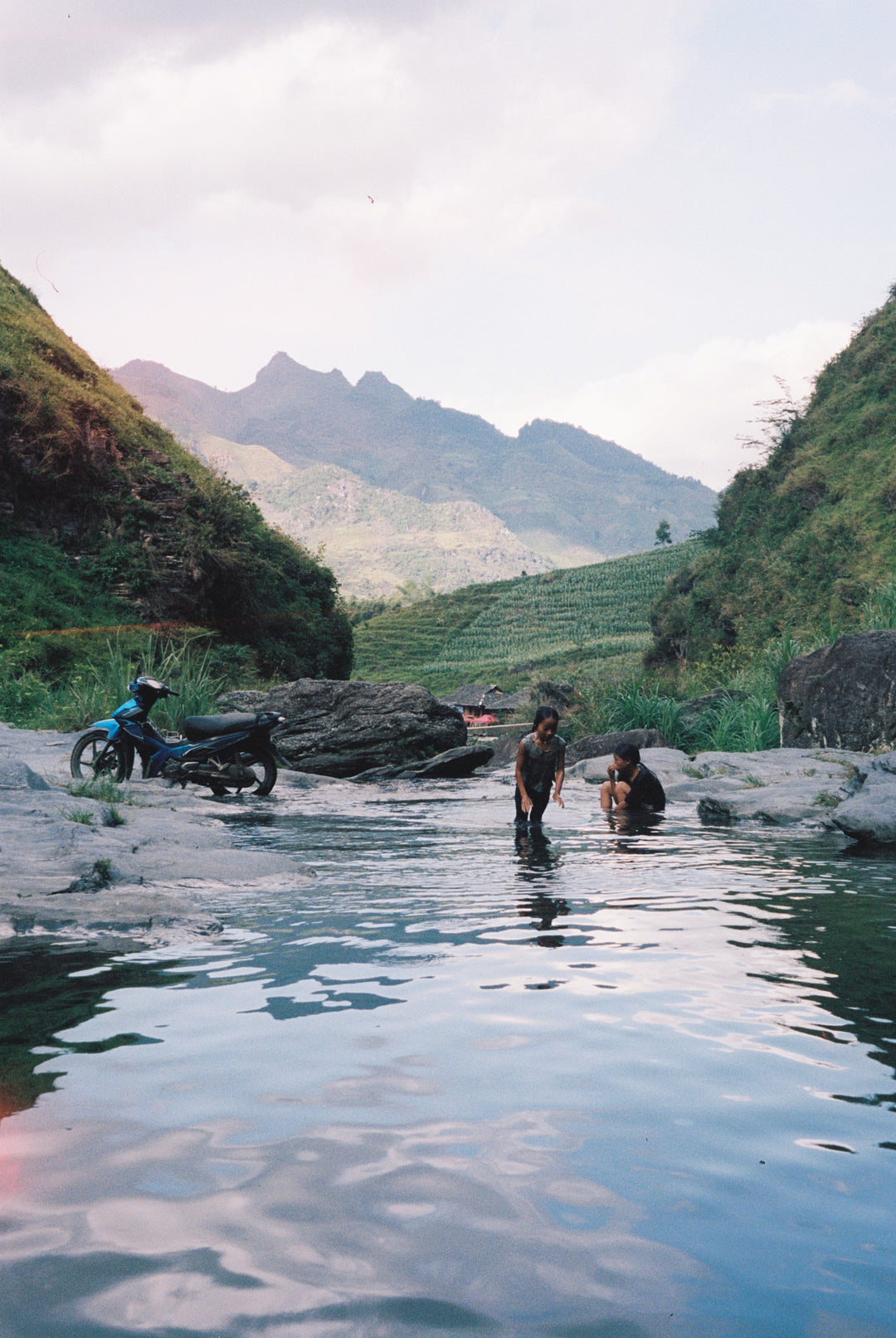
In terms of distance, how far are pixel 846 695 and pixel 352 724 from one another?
8.27 metres

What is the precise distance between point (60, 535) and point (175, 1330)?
2593 cm

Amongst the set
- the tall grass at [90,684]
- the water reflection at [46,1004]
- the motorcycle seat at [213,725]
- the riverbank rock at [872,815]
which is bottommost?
the water reflection at [46,1004]

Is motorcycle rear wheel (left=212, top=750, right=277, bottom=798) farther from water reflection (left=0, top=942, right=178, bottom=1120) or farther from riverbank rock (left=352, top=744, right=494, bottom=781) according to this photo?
water reflection (left=0, top=942, right=178, bottom=1120)

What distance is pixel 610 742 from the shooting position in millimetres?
19312

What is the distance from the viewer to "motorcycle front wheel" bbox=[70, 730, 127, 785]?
11.4m

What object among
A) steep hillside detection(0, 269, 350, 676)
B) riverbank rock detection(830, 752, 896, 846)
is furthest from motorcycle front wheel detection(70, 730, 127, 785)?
steep hillside detection(0, 269, 350, 676)

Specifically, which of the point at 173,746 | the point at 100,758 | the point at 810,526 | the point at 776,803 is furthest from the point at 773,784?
the point at 810,526

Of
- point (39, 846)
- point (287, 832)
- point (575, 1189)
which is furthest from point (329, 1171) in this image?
point (287, 832)

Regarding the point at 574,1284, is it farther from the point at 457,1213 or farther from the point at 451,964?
the point at 451,964

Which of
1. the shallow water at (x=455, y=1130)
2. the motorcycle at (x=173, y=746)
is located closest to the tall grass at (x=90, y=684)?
the motorcycle at (x=173, y=746)

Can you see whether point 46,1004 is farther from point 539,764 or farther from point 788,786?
point 788,786

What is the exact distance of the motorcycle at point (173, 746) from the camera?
457 inches

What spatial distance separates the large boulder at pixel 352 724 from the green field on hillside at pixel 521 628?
195 ft

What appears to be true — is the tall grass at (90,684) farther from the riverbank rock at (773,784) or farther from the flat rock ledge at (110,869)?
the riverbank rock at (773,784)
